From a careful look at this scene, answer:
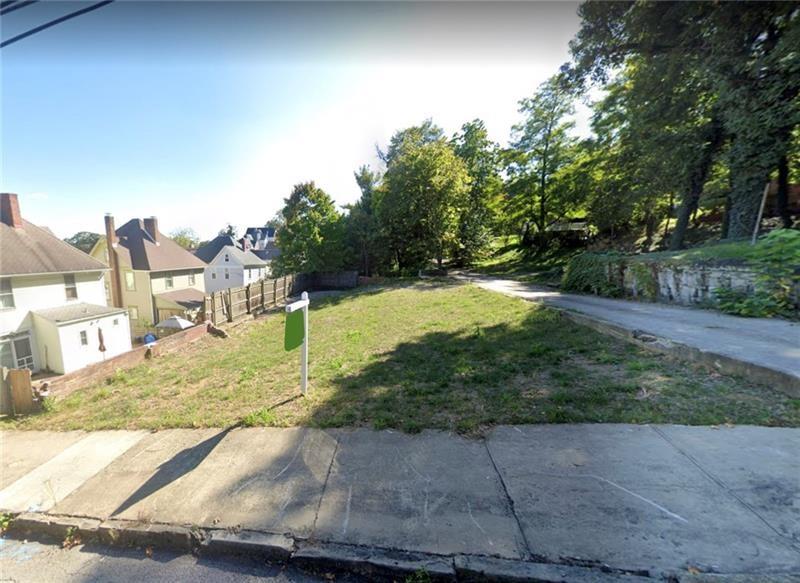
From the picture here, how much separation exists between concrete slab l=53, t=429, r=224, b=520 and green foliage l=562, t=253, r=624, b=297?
1160 centimetres

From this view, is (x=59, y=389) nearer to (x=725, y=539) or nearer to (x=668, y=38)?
(x=725, y=539)

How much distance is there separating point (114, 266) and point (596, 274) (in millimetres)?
29381

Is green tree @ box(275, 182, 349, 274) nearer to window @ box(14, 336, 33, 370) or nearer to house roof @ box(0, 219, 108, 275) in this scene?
house roof @ box(0, 219, 108, 275)

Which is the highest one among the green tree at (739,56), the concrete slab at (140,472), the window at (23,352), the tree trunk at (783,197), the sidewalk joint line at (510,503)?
the green tree at (739,56)

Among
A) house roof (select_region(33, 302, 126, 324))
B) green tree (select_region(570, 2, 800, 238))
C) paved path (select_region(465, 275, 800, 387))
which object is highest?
green tree (select_region(570, 2, 800, 238))

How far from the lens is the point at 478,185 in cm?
2872

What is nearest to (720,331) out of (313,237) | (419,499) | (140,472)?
(419,499)

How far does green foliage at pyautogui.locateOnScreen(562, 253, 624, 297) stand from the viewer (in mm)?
10383

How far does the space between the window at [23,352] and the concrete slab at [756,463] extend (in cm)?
2089

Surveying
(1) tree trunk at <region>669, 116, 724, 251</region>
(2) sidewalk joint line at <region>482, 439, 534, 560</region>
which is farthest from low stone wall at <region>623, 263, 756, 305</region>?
(2) sidewalk joint line at <region>482, 439, 534, 560</region>

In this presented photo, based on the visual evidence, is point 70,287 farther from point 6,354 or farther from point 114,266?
point 114,266

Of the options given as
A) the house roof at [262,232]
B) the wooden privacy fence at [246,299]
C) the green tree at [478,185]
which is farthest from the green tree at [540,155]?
the house roof at [262,232]

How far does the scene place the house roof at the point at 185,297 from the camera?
74.5 feet

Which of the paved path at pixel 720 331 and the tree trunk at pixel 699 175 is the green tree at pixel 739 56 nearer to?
the tree trunk at pixel 699 175
